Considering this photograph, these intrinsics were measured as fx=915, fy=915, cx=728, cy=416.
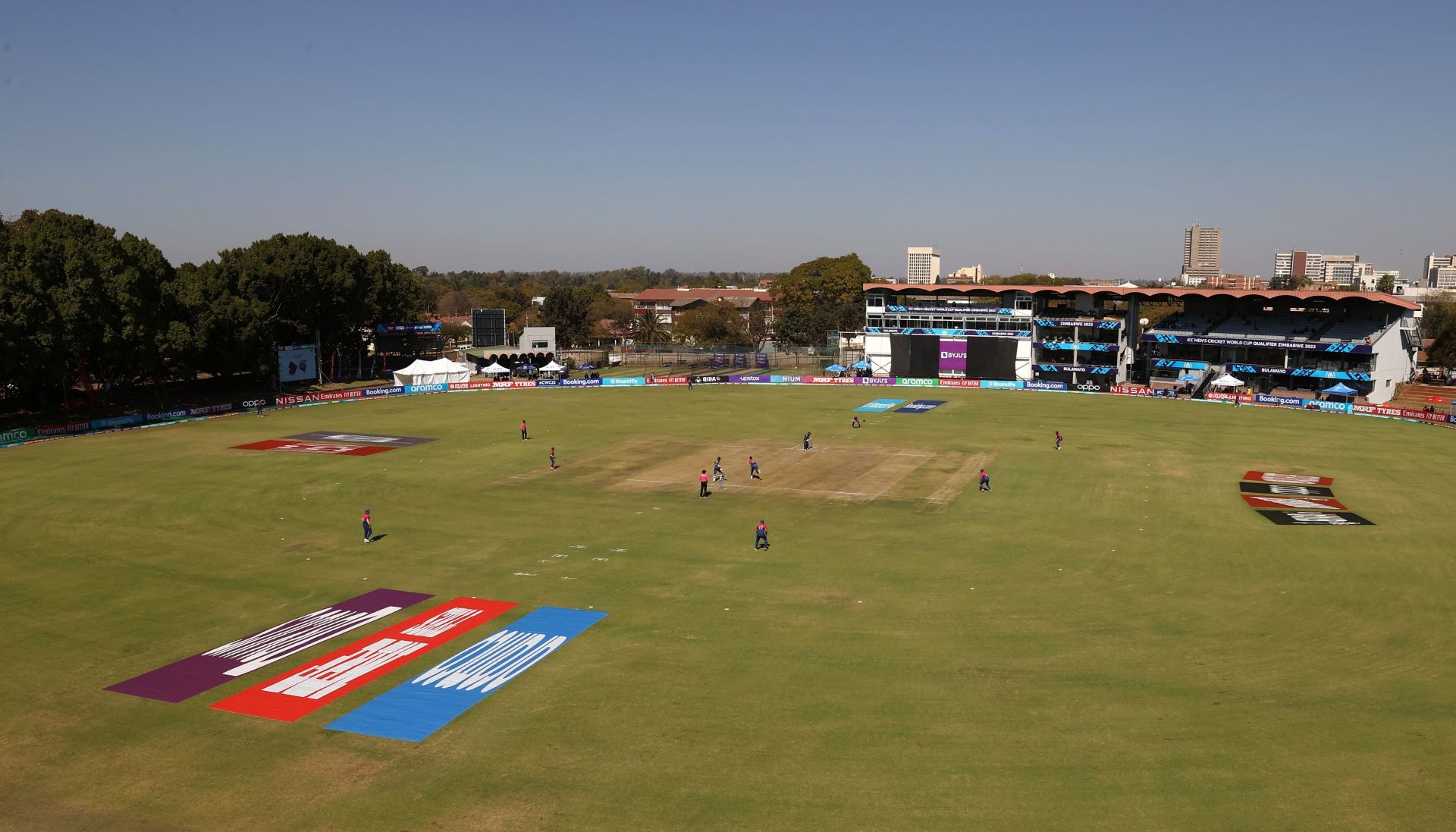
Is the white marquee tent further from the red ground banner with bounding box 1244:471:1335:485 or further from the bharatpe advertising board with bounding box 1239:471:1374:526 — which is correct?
the bharatpe advertising board with bounding box 1239:471:1374:526

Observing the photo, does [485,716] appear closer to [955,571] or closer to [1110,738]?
[1110,738]

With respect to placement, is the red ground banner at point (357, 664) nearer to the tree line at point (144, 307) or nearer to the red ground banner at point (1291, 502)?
the red ground banner at point (1291, 502)

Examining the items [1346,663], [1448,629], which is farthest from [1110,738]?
[1448,629]

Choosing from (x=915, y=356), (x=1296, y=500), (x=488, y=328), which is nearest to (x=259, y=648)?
(x=1296, y=500)

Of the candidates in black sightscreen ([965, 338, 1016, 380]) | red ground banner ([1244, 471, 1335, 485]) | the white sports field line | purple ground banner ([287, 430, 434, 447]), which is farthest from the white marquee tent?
red ground banner ([1244, 471, 1335, 485])

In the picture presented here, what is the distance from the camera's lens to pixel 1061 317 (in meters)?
104

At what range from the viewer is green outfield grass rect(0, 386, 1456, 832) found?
17.4m

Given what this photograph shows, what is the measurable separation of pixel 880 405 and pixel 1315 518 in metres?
43.2

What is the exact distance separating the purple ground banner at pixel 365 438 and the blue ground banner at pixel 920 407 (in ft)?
125

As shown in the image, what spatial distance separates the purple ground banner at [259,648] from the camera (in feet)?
73.8

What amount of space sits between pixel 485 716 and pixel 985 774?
11.0 meters

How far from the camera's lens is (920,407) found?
7969 centimetres

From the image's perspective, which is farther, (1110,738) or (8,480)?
(8,480)

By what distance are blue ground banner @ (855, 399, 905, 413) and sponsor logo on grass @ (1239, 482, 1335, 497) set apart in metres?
33.5
